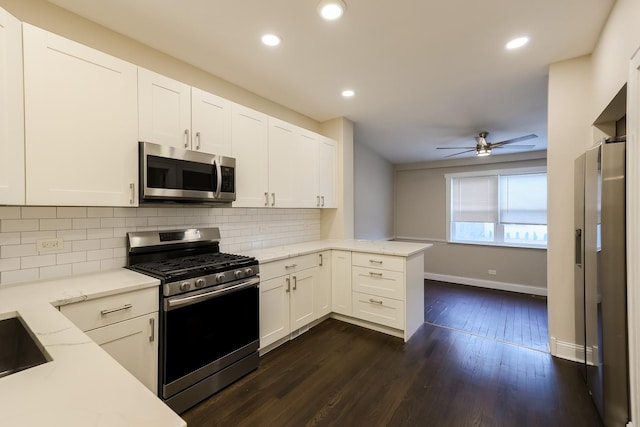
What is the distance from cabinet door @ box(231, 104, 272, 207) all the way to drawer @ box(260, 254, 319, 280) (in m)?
0.62

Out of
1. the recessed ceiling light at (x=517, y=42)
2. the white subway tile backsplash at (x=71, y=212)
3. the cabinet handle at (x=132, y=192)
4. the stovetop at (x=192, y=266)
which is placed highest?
the recessed ceiling light at (x=517, y=42)

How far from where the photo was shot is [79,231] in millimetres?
1957

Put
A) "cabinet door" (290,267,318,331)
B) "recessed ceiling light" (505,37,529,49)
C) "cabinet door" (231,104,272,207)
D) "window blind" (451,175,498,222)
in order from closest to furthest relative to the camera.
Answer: "recessed ceiling light" (505,37,529,49)
"cabinet door" (231,104,272,207)
"cabinet door" (290,267,318,331)
"window blind" (451,175,498,222)

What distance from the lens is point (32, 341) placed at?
106cm

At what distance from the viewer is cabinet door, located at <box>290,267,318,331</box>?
2.89 m

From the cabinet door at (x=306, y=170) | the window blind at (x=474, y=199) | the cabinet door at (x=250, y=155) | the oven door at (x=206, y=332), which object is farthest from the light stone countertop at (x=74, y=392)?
the window blind at (x=474, y=199)

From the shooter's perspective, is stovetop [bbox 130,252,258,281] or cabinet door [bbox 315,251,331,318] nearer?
stovetop [bbox 130,252,258,281]

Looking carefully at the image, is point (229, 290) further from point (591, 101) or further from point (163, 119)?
point (591, 101)

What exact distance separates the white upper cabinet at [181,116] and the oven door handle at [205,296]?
114cm

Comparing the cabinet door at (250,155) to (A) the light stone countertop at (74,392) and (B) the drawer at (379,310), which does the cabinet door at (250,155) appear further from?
(A) the light stone countertop at (74,392)

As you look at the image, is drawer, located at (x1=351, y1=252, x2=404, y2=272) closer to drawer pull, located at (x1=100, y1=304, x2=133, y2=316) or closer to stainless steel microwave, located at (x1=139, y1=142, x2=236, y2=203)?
stainless steel microwave, located at (x1=139, y1=142, x2=236, y2=203)

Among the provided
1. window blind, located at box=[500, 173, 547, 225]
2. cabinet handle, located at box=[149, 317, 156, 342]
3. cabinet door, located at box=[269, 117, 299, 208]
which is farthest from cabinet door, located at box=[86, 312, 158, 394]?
window blind, located at box=[500, 173, 547, 225]

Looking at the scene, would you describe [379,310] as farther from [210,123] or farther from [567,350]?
[210,123]

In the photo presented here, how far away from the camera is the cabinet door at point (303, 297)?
2.89 metres
